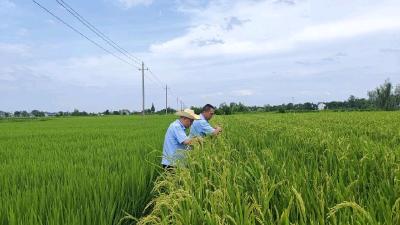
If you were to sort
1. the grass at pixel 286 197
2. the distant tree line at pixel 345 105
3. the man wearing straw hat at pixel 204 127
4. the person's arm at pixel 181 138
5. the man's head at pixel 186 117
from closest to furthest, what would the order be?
the grass at pixel 286 197
the person's arm at pixel 181 138
the man's head at pixel 186 117
the man wearing straw hat at pixel 204 127
the distant tree line at pixel 345 105

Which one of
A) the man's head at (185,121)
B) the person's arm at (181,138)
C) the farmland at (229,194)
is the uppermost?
the man's head at (185,121)

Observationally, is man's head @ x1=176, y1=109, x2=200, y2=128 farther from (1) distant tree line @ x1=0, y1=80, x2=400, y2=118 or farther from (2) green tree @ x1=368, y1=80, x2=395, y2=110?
(2) green tree @ x1=368, y1=80, x2=395, y2=110

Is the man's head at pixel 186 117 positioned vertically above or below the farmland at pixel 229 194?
above

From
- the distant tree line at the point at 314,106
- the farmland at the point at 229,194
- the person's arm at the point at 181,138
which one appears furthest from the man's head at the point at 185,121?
the distant tree line at the point at 314,106

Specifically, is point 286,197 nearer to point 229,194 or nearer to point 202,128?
point 229,194

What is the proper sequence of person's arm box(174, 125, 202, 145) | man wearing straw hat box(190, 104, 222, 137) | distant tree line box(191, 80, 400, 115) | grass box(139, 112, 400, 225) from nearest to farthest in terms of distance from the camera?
grass box(139, 112, 400, 225) < person's arm box(174, 125, 202, 145) < man wearing straw hat box(190, 104, 222, 137) < distant tree line box(191, 80, 400, 115)

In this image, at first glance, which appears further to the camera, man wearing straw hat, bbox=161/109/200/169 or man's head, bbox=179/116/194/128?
man's head, bbox=179/116/194/128

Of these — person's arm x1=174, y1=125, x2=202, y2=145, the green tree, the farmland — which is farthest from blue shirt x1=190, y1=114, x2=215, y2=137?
the green tree

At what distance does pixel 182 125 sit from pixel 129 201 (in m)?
2.62

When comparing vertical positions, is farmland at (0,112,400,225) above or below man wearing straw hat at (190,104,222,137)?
below

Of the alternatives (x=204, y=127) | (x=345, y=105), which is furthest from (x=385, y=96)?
(x=204, y=127)

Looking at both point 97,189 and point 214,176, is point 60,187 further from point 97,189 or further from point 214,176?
point 214,176

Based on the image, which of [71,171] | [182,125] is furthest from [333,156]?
[71,171]

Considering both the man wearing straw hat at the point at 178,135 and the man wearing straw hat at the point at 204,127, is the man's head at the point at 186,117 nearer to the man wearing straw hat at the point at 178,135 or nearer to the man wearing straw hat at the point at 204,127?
the man wearing straw hat at the point at 178,135
